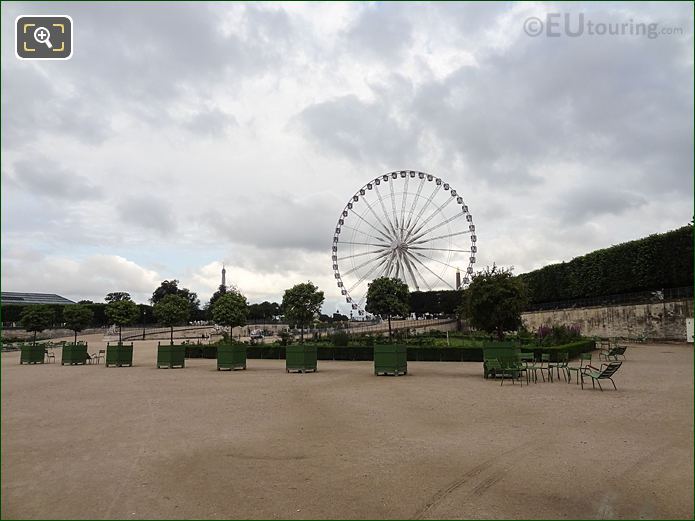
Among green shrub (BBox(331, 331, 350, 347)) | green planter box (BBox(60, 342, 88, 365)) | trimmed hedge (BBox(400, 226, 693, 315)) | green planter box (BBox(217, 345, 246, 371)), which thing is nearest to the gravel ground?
green planter box (BBox(217, 345, 246, 371))

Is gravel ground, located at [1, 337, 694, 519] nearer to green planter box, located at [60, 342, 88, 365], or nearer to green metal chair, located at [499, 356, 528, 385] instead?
green metal chair, located at [499, 356, 528, 385]

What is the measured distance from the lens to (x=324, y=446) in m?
7.94

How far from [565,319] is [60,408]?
1890 inches

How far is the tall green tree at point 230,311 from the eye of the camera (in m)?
31.8

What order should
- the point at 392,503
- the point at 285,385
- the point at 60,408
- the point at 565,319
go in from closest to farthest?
the point at 392,503 → the point at 60,408 → the point at 285,385 → the point at 565,319

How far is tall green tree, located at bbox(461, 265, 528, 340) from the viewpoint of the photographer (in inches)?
979

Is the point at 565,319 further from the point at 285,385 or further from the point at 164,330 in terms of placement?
the point at 164,330

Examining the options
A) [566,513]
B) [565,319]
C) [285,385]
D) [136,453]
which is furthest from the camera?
[565,319]

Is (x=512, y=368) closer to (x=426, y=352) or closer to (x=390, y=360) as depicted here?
(x=390, y=360)

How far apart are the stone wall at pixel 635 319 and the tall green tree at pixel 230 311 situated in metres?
27.9

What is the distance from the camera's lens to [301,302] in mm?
35062

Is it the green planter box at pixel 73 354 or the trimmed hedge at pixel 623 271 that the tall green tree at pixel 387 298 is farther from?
the green planter box at pixel 73 354

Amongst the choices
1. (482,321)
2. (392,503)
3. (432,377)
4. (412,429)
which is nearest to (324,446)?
(412,429)

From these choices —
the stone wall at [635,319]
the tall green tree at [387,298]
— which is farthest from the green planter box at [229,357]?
the stone wall at [635,319]
